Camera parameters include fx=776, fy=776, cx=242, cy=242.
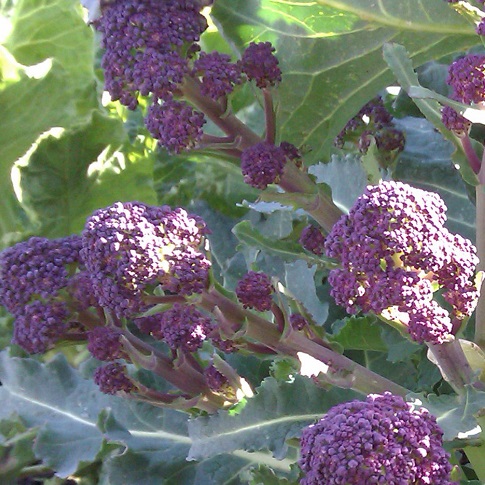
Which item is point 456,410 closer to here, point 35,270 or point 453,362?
point 453,362

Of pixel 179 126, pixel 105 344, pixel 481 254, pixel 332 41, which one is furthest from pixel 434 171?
pixel 105 344

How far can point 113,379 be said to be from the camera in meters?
0.76

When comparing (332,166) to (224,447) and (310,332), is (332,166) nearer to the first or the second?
(310,332)

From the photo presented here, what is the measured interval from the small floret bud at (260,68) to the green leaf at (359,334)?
30 centimetres

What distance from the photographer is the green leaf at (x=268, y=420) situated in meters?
0.69

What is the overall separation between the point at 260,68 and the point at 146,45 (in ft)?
0.39

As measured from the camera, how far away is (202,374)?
2.59 ft

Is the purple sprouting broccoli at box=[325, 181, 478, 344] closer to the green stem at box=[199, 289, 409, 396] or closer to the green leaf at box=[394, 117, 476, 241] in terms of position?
the green stem at box=[199, 289, 409, 396]

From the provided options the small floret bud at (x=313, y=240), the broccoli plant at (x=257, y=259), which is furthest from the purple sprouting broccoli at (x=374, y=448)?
the small floret bud at (x=313, y=240)

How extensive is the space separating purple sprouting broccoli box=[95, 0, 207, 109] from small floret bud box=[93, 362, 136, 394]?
10.3 inches

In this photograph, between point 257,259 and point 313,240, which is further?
point 257,259

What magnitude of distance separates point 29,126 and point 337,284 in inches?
28.5

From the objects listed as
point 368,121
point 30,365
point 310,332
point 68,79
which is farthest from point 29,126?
point 310,332

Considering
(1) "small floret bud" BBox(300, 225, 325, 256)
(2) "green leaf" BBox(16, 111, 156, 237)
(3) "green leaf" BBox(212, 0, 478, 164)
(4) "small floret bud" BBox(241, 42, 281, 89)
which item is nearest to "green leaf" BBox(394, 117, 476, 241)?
(3) "green leaf" BBox(212, 0, 478, 164)
